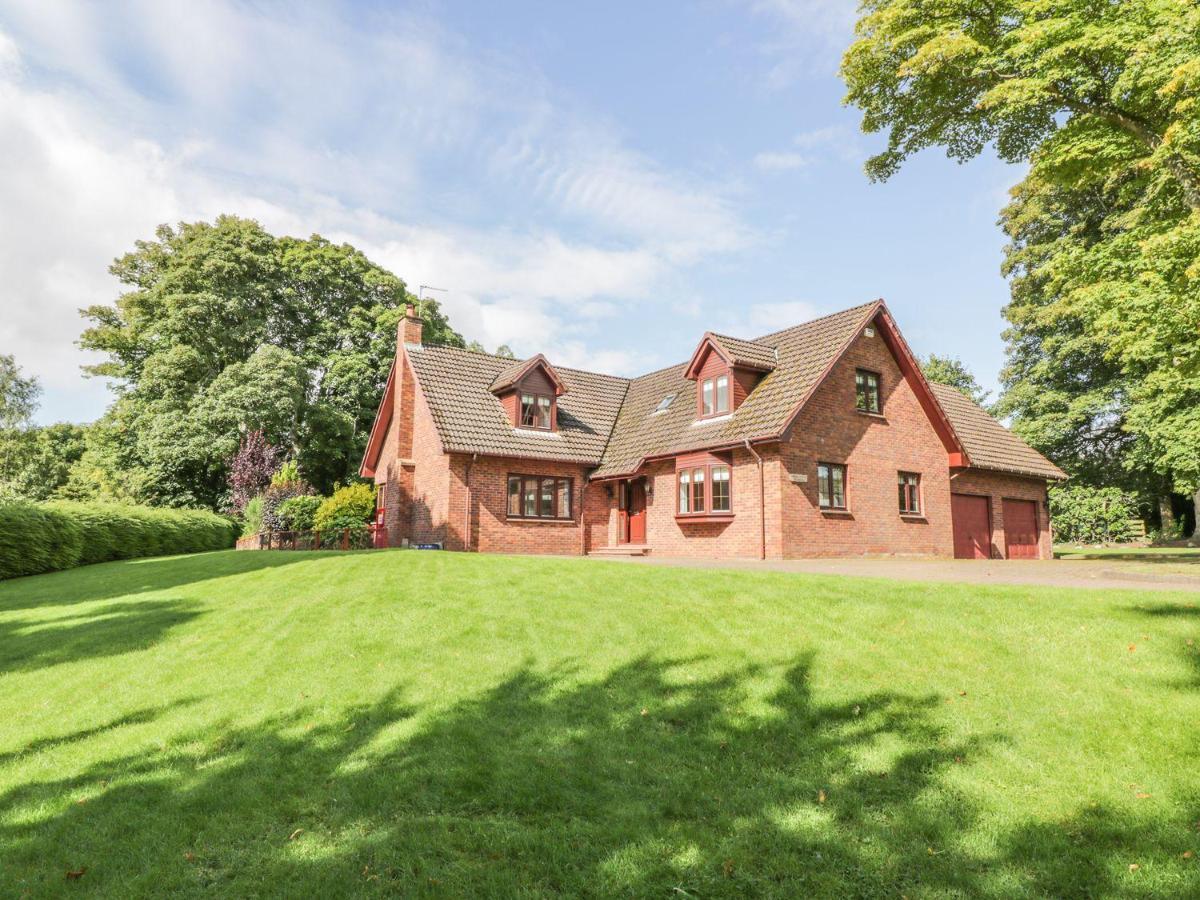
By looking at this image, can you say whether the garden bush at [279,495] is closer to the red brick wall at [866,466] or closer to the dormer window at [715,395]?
the dormer window at [715,395]

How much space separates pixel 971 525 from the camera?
25.8 meters

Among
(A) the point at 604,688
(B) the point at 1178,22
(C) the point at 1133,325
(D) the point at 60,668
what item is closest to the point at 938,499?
(C) the point at 1133,325

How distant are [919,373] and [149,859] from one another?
24.1 m

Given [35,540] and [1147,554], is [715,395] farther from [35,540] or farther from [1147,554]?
[35,540]

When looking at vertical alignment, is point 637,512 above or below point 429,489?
below

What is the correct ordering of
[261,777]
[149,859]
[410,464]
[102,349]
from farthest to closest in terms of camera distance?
[102,349]
[410,464]
[261,777]
[149,859]

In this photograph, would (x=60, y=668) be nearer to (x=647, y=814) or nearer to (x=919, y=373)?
(x=647, y=814)

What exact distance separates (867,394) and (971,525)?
763cm

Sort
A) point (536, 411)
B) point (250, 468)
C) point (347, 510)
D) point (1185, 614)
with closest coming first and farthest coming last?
point (1185, 614) → point (347, 510) → point (536, 411) → point (250, 468)

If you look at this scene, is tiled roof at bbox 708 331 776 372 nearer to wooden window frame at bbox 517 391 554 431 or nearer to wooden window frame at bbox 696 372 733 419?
wooden window frame at bbox 696 372 733 419

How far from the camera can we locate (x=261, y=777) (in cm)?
540

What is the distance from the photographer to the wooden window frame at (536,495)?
79.2ft

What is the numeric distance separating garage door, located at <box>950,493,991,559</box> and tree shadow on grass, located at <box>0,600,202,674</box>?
24.1 metres

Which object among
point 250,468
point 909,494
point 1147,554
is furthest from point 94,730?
point 1147,554
